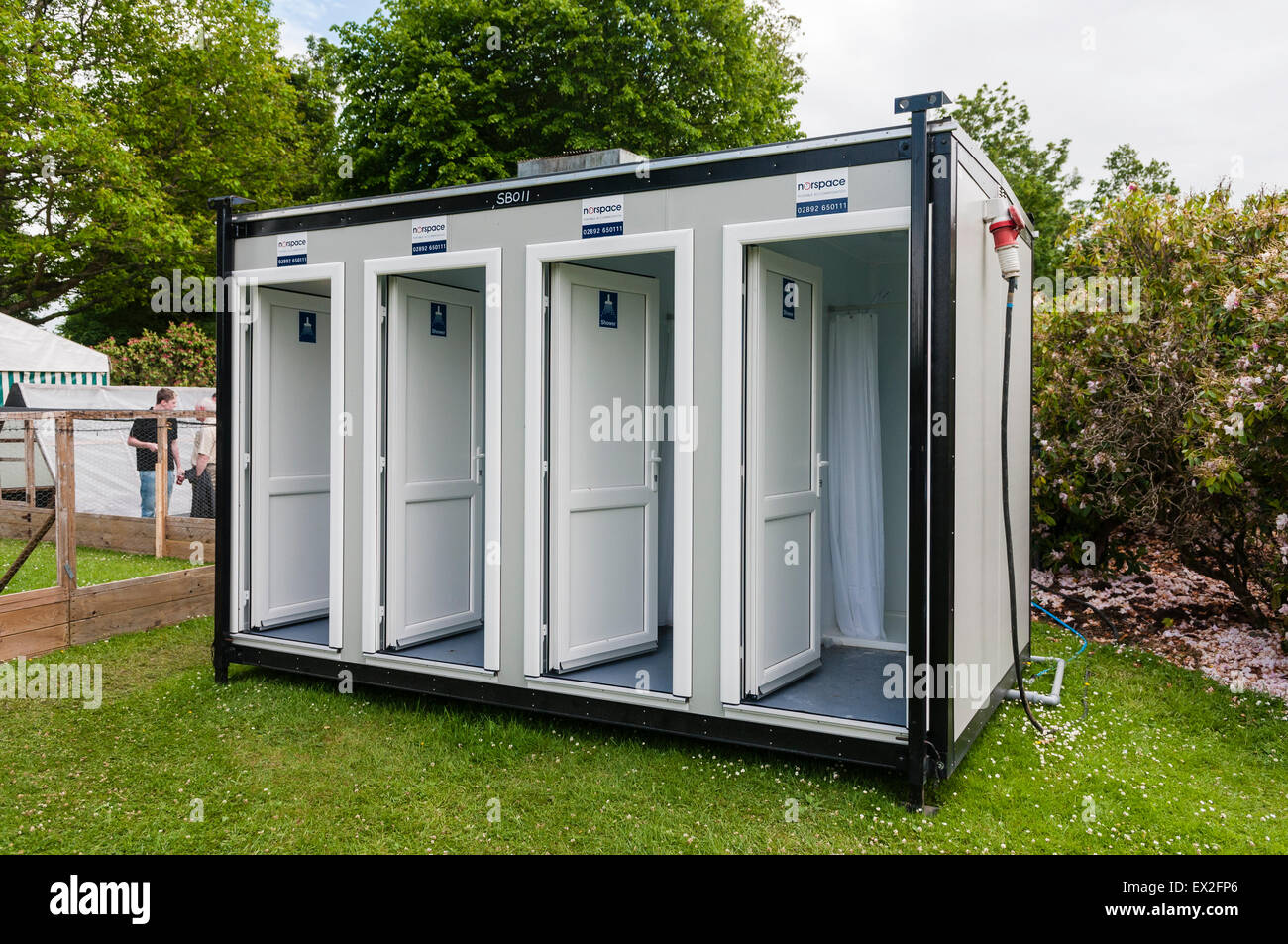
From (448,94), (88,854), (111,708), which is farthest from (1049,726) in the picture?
(448,94)

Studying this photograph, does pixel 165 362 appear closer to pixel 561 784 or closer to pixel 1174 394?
pixel 561 784

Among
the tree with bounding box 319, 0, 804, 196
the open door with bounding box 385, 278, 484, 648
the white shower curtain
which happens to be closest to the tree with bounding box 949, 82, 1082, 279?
the tree with bounding box 319, 0, 804, 196

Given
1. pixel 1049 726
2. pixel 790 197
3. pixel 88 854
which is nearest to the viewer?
pixel 88 854

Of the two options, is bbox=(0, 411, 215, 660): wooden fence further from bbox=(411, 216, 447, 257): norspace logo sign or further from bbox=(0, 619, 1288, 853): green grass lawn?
bbox=(411, 216, 447, 257): norspace logo sign

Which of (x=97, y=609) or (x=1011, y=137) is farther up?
(x=1011, y=137)

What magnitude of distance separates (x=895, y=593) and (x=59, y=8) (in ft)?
65.8

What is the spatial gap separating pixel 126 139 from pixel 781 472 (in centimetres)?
1873

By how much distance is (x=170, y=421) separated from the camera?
9.69 meters

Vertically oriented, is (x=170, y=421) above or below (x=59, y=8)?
below

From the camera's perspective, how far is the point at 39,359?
11.1 meters

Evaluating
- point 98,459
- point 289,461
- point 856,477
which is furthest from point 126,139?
point 856,477

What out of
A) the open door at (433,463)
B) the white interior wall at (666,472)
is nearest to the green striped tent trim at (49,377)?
the open door at (433,463)

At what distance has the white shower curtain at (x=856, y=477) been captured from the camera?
18.8 feet
